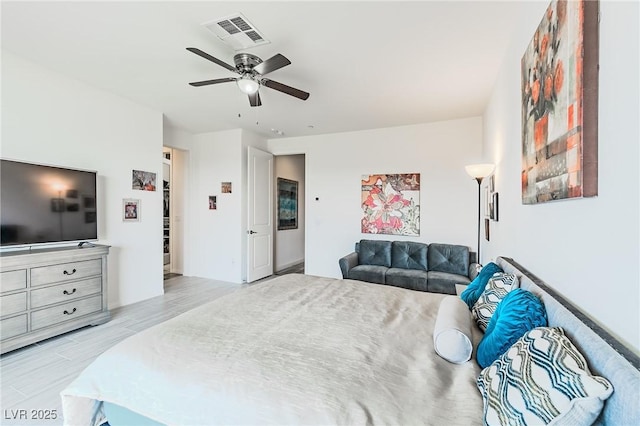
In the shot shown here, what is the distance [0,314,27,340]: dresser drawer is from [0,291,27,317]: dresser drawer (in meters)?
0.06

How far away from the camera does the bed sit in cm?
96

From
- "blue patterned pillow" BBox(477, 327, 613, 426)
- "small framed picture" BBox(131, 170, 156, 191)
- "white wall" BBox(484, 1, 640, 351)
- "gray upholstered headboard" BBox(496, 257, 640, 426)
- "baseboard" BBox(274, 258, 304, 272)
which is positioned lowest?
"baseboard" BBox(274, 258, 304, 272)

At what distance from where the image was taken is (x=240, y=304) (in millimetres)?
A: 1978

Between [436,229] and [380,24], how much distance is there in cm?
328

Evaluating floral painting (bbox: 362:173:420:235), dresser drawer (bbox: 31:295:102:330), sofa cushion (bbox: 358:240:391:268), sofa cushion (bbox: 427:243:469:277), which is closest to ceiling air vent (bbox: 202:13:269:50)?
dresser drawer (bbox: 31:295:102:330)

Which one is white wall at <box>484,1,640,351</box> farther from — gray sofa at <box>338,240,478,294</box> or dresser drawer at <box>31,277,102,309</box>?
dresser drawer at <box>31,277,102,309</box>

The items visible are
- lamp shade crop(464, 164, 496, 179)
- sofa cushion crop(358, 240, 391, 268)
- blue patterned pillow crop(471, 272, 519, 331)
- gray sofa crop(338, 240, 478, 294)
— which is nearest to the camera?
blue patterned pillow crop(471, 272, 519, 331)

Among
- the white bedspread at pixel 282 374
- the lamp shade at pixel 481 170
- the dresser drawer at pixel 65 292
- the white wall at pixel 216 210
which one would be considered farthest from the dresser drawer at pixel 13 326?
the lamp shade at pixel 481 170

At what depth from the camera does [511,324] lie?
1.20 m

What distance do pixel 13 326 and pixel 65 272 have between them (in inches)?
22.0

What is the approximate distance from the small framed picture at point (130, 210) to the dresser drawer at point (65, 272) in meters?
0.80

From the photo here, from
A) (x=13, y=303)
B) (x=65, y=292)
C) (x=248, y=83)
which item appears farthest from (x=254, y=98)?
(x=13, y=303)

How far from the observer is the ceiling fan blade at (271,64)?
7.27ft

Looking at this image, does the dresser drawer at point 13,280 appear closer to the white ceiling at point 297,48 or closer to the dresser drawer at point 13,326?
the dresser drawer at point 13,326
